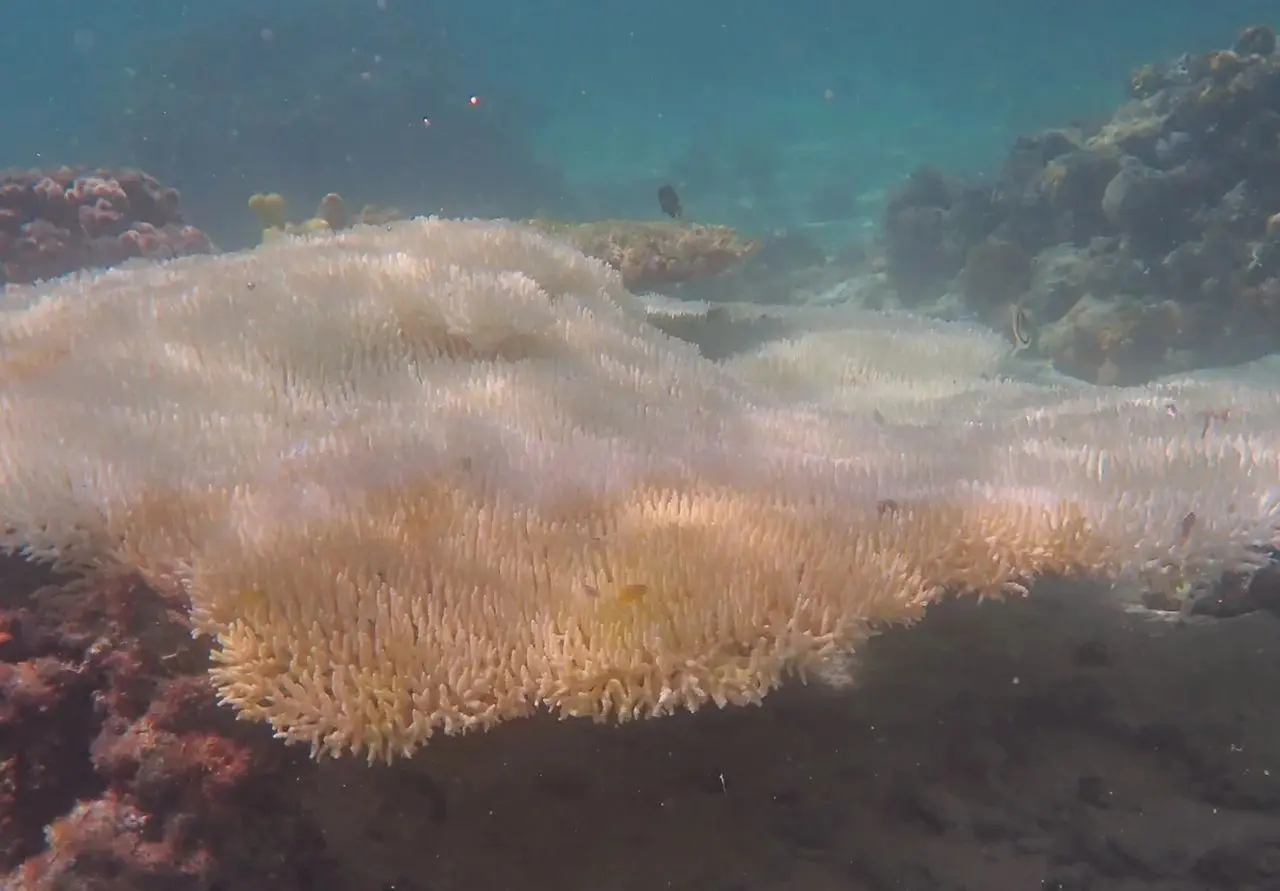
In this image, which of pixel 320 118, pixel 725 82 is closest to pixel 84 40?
pixel 320 118

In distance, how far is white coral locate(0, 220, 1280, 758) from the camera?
208 cm

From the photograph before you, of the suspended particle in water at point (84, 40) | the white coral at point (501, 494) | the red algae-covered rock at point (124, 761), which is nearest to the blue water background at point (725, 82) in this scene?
the suspended particle in water at point (84, 40)

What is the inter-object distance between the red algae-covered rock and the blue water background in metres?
21.9

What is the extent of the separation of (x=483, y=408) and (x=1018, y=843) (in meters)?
2.40

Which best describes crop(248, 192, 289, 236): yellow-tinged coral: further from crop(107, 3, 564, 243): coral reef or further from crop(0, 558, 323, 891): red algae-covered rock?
crop(0, 558, 323, 891): red algae-covered rock

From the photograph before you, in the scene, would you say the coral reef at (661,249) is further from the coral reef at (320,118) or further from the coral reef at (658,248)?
the coral reef at (320,118)

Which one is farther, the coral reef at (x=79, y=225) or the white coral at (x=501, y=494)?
the coral reef at (x=79, y=225)

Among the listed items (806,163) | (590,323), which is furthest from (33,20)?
(590,323)

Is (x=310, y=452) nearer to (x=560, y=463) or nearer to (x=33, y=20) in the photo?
(x=560, y=463)

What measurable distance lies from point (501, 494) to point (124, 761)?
1.24 metres

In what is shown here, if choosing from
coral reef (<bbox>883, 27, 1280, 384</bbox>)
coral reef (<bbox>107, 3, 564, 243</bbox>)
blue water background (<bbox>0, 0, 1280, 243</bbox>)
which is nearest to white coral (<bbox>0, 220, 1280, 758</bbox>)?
coral reef (<bbox>883, 27, 1280, 384</bbox>)

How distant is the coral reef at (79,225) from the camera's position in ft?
32.1

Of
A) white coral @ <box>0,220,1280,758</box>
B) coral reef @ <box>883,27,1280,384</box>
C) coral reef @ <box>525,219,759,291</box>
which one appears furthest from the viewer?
coral reef @ <box>883,27,1280,384</box>

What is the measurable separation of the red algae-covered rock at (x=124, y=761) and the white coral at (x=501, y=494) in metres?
0.17
